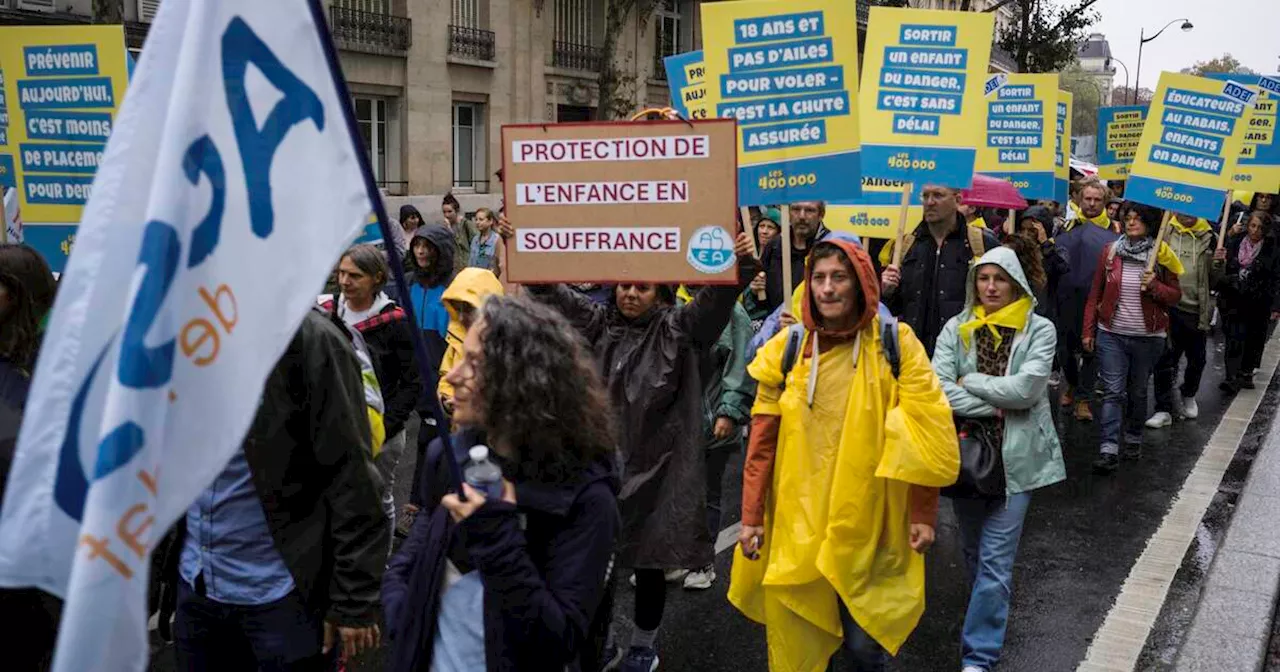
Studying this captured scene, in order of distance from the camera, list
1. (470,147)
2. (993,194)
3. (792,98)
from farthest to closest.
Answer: (470,147) < (993,194) < (792,98)

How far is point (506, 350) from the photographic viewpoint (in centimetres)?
263

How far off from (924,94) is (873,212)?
2.90 ft

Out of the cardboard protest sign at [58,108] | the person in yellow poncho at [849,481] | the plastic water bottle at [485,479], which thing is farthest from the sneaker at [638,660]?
the cardboard protest sign at [58,108]

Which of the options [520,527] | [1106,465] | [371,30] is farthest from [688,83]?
[371,30]

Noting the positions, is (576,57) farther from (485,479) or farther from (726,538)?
(485,479)

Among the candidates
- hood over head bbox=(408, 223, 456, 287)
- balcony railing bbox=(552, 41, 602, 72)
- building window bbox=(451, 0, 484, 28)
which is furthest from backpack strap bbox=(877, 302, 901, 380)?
balcony railing bbox=(552, 41, 602, 72)

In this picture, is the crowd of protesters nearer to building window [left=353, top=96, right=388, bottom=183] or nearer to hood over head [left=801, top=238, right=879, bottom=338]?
hood over head [left=801, top=238, right=879, bottom=338]

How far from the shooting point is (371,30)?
21938mm

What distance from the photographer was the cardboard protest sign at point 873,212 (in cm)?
730

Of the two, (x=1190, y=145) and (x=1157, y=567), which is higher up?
(x=1190, y=145)

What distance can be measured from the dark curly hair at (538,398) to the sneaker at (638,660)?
1.96 m

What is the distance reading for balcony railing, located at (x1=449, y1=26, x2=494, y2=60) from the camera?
77.7 ft

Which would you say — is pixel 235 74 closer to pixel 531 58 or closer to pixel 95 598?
pixel 95 598

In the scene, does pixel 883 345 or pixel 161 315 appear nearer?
pixel 161 315
